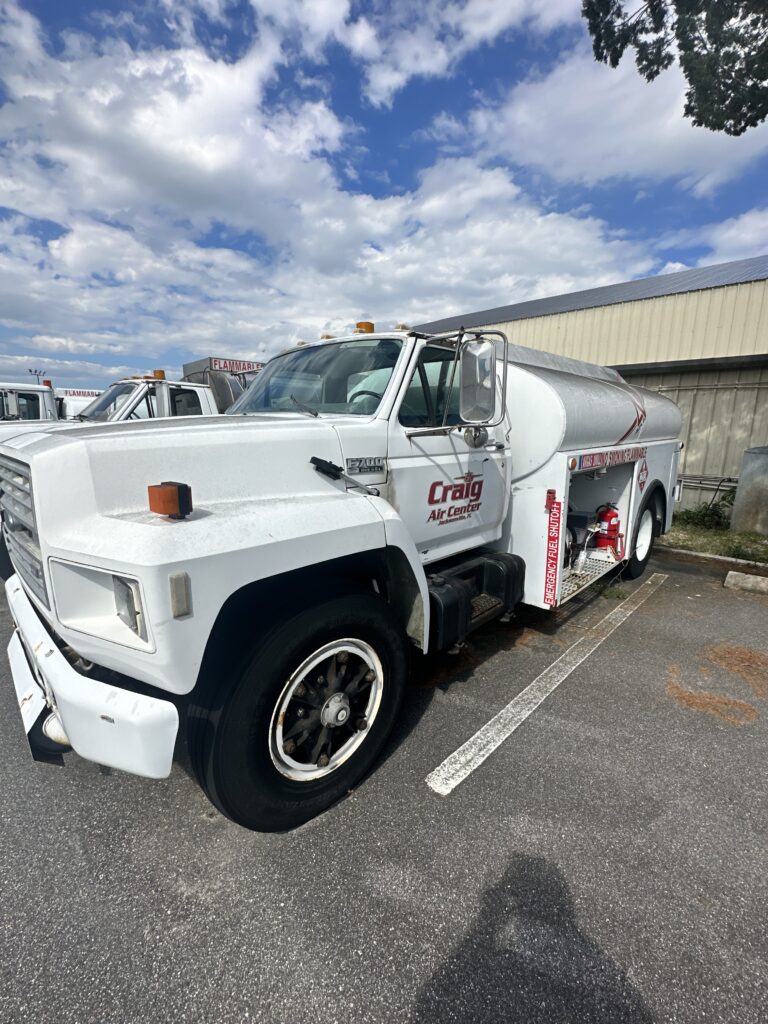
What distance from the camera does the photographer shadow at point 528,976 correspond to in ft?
5.27

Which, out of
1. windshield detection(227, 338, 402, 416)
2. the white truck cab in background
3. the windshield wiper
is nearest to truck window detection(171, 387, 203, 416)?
the white truck cab in background

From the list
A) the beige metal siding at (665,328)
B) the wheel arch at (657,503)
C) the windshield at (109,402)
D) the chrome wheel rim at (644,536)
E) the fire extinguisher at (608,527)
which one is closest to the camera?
the fire extinguisher at (608,527)

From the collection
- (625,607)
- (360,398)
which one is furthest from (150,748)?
(625,607)

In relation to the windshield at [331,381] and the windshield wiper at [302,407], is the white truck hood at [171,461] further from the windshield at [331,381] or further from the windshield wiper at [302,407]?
the windshield at [331,381]

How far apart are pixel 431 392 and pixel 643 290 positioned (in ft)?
43.7

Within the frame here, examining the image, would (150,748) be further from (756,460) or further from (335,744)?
(756,460)

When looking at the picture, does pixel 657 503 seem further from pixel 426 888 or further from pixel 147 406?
pixel 147 406

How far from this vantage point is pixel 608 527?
18.1 feet

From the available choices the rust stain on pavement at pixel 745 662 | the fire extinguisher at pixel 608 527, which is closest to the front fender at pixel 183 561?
the rust stain on pavement at pixel 745 662

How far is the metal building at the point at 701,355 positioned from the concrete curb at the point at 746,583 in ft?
15.3

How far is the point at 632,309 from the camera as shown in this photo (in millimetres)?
10438

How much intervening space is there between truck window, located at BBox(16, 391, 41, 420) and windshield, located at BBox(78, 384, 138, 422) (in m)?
3.11

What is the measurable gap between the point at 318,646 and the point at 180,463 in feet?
3.29

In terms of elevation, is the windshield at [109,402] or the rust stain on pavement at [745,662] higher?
the windshield at [109,402]
